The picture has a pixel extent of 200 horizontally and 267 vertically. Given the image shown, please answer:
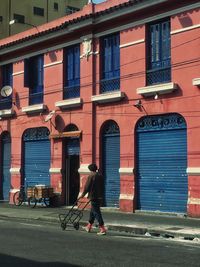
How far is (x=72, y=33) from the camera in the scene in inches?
904

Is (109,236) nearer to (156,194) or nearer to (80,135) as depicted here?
(156,194)

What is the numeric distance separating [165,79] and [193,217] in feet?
17.1

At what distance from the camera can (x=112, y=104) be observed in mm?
21203

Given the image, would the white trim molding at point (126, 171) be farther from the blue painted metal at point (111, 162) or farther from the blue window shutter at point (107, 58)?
the blue window shutter at point (107, 58)

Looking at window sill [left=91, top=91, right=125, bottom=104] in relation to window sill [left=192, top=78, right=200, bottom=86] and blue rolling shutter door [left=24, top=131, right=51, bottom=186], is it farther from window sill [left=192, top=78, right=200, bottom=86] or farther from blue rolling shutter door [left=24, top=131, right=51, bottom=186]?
blue rolling shutter door [left=24, top=131, right=51, bottom=186]

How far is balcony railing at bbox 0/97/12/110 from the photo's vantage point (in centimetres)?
2665

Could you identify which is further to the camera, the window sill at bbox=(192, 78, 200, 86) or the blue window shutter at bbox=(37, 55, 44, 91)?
the blue window shutter at bbox=(37, 55, 44, 91)

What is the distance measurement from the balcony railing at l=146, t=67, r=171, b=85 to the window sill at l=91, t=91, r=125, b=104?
1.30 metres

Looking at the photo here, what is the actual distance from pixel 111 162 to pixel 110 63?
4123 millimetres

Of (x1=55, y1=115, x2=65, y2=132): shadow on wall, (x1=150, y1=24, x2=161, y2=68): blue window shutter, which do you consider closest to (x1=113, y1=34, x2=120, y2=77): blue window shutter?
(x1=150, y1=24, x2=161, y2=68): blue window shutter

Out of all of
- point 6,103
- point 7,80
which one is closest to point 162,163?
point 6,103

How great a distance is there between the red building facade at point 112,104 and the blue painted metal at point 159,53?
4cm

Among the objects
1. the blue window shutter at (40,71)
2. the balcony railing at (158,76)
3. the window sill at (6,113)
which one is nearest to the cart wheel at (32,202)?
the window sill at (6,113)

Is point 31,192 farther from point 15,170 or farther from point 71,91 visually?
point 71,91
